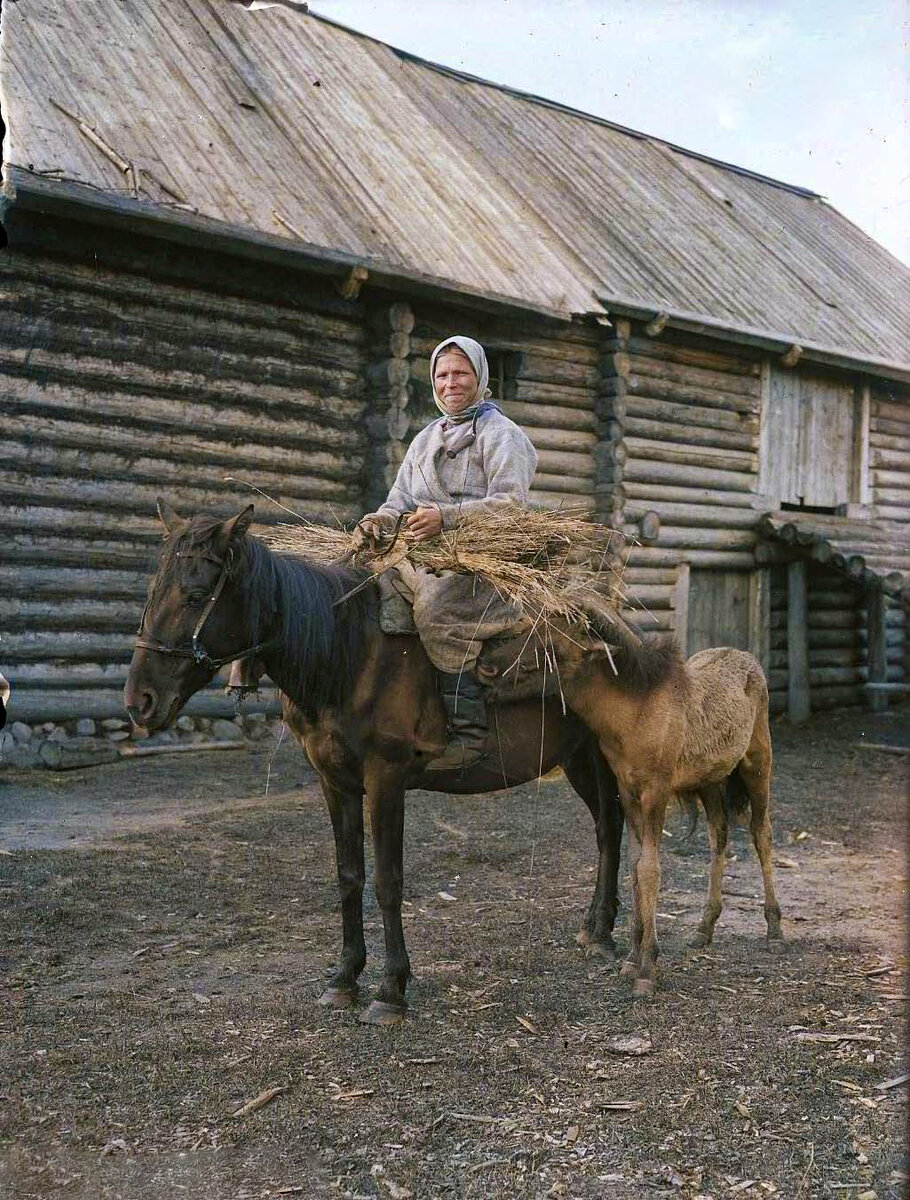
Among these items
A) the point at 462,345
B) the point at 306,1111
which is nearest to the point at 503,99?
the point at 462,345

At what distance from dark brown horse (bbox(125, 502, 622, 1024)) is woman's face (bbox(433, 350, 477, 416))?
2.85 ft

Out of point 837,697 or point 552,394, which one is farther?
point 837,697

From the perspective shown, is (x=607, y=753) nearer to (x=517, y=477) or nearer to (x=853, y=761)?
(x=517, y=477)

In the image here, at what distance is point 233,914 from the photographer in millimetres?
5418

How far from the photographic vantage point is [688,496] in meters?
13.6

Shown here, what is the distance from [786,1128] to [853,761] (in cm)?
869

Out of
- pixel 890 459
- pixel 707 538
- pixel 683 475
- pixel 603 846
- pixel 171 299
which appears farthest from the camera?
pixel 890 459

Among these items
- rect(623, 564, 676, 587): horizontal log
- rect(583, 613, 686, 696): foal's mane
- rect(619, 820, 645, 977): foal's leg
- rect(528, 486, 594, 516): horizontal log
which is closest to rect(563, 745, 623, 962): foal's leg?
rect(619, 820, 645, 977): foal's leg

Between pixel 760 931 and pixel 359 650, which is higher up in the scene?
pixel 359 650

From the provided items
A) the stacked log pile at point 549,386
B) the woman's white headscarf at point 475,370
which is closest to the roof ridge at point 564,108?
the stacked log pile at point 549,386

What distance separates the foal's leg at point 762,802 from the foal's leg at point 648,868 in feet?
2.71

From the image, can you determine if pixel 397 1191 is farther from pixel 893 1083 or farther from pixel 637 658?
pixel 637 658

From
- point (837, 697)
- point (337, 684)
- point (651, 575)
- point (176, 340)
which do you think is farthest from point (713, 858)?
point (837, 697)

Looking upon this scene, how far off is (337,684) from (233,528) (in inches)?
28.8
